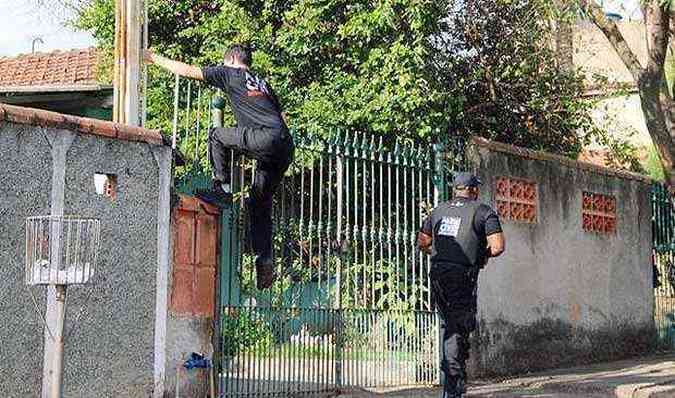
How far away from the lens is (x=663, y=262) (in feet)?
46.3

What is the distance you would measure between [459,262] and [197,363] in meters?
2.07

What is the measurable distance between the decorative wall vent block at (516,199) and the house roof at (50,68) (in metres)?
6.59

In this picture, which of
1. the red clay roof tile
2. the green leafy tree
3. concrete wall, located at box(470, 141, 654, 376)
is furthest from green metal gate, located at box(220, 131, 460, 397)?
the red clay roof tile

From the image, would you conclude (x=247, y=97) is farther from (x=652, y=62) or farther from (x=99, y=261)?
(x=652, y=62)

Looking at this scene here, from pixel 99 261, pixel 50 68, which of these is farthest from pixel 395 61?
pixel 50 68

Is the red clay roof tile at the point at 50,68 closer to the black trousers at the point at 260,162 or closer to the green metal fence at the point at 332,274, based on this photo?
the green metal fence at the point at 332,274

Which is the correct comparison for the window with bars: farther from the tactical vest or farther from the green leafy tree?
the green leafy tree

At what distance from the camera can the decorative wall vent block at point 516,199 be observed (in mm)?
10859

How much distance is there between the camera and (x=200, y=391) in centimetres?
723

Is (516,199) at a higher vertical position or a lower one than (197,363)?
higher

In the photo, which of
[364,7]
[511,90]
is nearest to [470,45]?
[511,90]

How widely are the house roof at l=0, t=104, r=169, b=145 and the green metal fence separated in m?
0.48

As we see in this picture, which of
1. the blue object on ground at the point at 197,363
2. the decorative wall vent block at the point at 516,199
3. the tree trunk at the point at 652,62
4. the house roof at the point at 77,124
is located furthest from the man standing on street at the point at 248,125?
the tree trunk at the point at 652,62

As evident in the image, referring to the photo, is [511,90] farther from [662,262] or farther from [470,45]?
[662,262]
